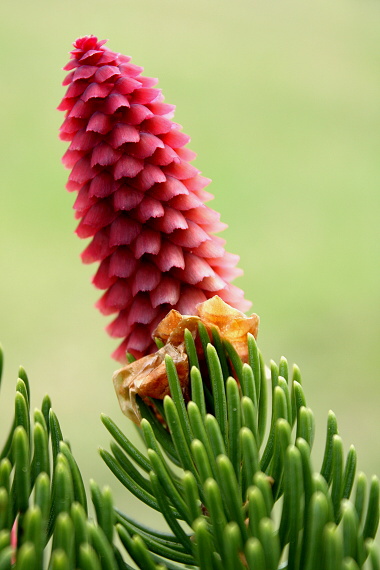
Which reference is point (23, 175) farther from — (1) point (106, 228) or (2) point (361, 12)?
(1) point (106, 228)

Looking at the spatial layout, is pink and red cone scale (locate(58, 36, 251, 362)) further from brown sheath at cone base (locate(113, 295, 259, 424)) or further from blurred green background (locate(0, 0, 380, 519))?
blurred green background (locate(0, 0, 380, 519))

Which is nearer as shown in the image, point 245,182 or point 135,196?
point 135,196

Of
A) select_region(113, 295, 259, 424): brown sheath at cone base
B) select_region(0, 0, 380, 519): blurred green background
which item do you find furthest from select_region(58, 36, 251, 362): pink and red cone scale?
select_region(0, 0, 380, 519): blurred green background

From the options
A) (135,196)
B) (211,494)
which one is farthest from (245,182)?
(211,494)

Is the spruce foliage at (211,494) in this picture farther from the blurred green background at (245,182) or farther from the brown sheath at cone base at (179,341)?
the blurred green background at (245,182)

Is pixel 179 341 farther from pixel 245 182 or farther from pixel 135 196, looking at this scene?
pixel 245 182

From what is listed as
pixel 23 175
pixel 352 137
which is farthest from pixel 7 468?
pixel 352 137

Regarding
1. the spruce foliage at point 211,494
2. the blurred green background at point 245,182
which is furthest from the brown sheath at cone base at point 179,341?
the blurred green background at point 245,182
